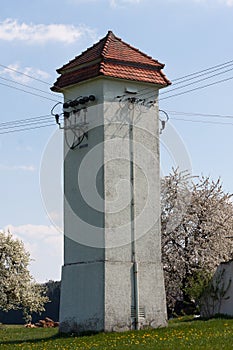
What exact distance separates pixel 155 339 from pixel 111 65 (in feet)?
27.0

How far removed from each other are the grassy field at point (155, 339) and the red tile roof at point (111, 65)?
7.26 meters

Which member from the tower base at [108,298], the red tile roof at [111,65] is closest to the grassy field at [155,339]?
the tower base at [108,298]

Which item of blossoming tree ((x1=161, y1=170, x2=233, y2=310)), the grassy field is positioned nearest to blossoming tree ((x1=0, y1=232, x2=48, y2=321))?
blossoming tree ((x1=161, y1=170, x2=233, y2=310))

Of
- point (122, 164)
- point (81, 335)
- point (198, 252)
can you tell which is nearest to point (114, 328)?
point (81, 335)

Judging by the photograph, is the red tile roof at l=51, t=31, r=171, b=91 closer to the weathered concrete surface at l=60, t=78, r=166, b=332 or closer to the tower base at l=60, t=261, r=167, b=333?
the weathered concrete surface at l=60, t=78, r=166, b=332

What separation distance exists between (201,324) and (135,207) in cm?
374

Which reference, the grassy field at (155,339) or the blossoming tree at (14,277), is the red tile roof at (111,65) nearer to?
the grassy field at (155,339)

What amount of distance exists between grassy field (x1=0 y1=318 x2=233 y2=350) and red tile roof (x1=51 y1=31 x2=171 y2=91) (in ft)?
23.8

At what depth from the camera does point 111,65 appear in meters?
21.1

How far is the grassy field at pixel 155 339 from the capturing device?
14.8 metres

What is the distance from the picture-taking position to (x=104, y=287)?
1988 cm

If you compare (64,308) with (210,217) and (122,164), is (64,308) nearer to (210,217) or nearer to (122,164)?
(122,164)

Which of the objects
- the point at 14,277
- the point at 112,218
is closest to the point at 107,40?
the point at 112,218

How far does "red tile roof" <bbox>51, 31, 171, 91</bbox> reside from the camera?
21031 mm
